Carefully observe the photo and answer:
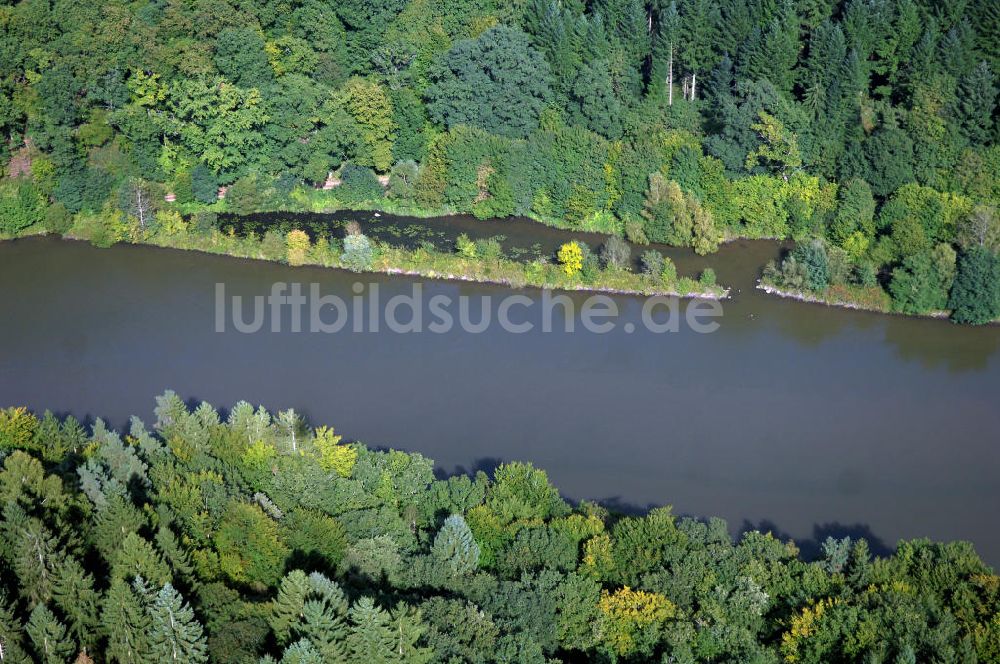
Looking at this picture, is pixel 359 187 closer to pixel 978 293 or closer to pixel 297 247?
pixel 297 247

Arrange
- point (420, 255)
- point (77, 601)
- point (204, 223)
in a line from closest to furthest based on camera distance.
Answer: point (77, 601) → point (420, 255) → point (204, 223)

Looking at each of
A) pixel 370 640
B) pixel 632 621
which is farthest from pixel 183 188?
pixel 632 621

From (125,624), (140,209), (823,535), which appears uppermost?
(140,209)

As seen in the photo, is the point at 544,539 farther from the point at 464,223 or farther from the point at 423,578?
the point at 464,223

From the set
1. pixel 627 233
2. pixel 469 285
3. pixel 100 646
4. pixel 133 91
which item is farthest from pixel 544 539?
pixel 133 91

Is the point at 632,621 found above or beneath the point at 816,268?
beneath
